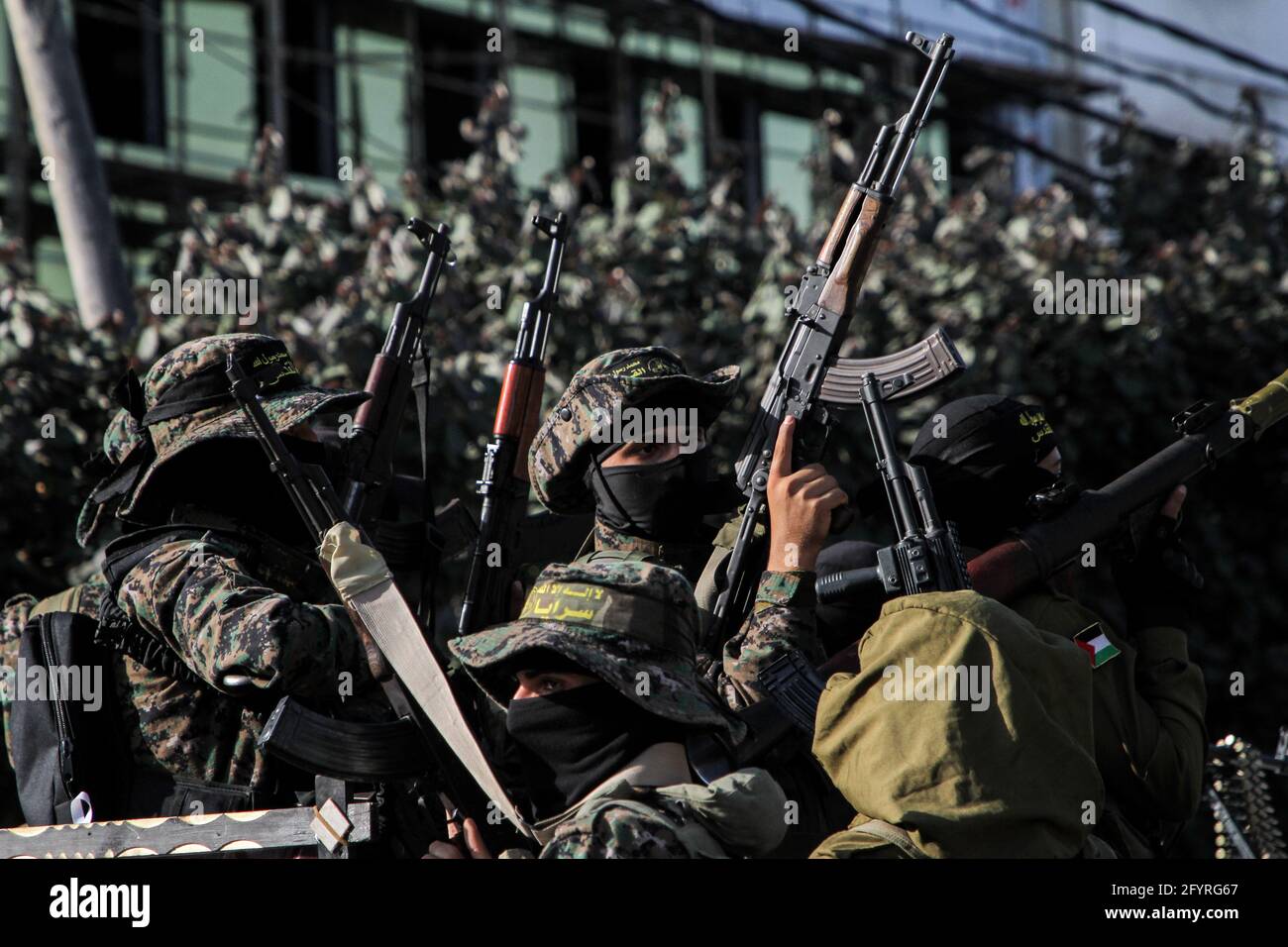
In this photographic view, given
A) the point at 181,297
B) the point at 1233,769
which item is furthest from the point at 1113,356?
the point at 181,297

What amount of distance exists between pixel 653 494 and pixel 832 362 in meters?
0.61

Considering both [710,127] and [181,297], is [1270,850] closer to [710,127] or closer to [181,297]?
[181,297]

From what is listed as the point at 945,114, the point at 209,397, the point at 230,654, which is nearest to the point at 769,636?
the point at 230,654

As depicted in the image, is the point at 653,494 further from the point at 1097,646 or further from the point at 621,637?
the point at 621,637

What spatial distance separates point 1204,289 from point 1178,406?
67 cm

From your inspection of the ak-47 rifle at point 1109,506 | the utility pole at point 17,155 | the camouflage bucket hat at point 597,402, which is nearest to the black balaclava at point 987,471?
the ak-47 rifle at point 1109,506

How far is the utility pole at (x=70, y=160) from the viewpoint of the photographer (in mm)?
6570

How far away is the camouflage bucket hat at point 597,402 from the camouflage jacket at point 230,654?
574 mm

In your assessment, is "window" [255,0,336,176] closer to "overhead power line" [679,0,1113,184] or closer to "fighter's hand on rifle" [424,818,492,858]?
"overhead power line" [679,0,1113,184]

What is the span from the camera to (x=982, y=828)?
7.54ft

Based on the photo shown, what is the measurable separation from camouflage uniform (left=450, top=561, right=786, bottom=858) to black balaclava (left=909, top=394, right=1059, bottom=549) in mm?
1073

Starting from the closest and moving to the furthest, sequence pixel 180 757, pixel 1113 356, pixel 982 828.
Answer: pixel 982 828
pixel 180 757
pixel 1113 356

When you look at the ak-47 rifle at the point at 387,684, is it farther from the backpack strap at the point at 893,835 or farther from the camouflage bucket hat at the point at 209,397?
the backpack strap at the point at 893,835

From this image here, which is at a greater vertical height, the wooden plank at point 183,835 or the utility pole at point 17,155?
the utility pole at point 17,155
